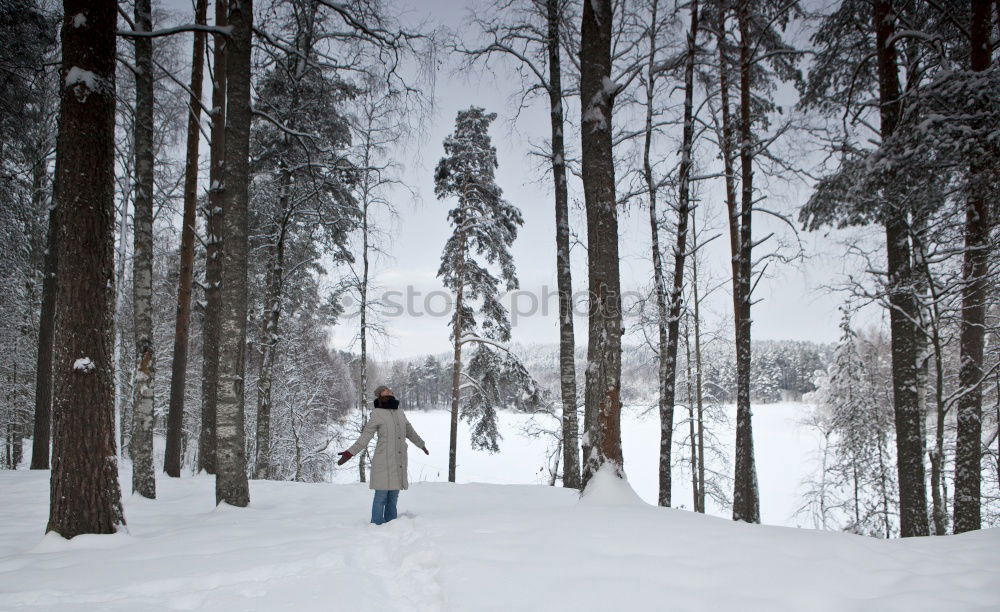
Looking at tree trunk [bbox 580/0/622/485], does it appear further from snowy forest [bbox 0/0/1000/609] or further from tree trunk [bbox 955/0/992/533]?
tree trunk [bbox 955/0/992/533]

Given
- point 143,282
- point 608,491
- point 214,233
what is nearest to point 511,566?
point 608,491

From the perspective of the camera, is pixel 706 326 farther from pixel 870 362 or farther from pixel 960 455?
pixel 870 362

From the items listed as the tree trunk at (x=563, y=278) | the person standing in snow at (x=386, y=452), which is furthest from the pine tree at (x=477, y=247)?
the person standing in snow at (x=386, y=452)

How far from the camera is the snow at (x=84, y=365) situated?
3.87 m

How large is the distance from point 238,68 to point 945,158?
8.89 meters

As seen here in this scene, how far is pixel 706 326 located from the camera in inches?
594

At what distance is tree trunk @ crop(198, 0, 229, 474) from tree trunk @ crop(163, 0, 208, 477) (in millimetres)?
1022

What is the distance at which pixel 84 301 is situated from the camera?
394cm

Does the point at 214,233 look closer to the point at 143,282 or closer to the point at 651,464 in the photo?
the point at 143,282

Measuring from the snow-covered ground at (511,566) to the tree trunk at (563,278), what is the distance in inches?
174

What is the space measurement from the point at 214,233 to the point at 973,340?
12.1m

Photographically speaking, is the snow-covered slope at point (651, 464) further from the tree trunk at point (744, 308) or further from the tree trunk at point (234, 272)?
the tree trunk at point (234, 272)

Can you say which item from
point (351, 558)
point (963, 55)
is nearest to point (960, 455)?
point (963, 55)

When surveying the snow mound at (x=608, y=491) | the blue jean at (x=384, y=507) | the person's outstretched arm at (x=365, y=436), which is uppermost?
the person's outstretched arm at (x=365, y=436)
